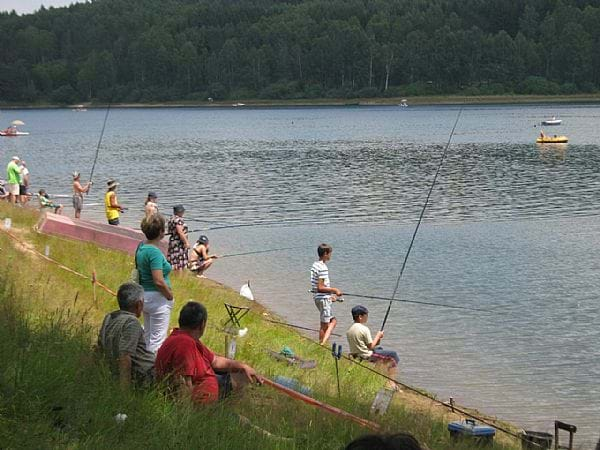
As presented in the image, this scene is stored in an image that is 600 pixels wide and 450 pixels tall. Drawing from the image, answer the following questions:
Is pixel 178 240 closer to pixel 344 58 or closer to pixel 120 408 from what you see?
pixel 120 408

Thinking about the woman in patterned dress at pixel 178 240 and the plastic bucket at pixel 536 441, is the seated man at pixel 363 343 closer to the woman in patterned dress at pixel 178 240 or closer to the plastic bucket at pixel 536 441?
the plastic bucket at pixel 536 441

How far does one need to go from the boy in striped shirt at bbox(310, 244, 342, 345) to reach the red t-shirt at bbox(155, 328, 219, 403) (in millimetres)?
7140

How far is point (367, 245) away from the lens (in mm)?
28297

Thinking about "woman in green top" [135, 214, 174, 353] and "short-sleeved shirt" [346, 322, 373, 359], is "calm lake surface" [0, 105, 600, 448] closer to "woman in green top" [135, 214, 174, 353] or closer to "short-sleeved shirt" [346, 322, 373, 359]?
"short-sleeved shirt" [346, 322, 373, 359]

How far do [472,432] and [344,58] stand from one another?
167374 mm

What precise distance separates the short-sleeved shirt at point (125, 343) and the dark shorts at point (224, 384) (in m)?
0.51

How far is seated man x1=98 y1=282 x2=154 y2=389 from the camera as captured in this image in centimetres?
733

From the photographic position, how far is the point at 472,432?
9.03 meters

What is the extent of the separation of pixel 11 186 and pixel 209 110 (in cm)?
15611

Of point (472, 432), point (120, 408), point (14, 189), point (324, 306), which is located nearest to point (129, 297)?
point (120, 408)

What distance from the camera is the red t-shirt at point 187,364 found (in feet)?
23.9

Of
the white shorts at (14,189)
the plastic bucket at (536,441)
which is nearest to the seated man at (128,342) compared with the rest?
the plastic bucket at (536,441)

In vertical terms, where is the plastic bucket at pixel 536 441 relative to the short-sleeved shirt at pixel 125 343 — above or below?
below

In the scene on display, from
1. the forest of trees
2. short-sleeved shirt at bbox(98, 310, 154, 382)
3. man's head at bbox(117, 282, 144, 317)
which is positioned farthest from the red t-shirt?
the forest of trees
